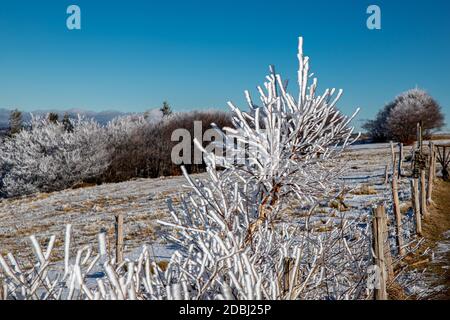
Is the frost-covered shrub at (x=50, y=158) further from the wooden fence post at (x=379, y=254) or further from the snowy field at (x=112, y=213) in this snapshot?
the wooden fence post at (x=379, y=254)

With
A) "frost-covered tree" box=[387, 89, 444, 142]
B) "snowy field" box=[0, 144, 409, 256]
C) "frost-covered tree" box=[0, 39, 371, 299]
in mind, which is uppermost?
"frost-covered tree" box=[387, 89, 444, 142]

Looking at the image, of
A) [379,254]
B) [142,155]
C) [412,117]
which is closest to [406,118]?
[412,117]

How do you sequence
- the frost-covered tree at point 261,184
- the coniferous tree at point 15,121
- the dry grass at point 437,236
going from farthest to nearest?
1. the coniferous tree at point 15,121
2. the dry grass at point 437,236
3. the frost-covered tree at point 261,184

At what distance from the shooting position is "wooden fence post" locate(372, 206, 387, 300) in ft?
10.1

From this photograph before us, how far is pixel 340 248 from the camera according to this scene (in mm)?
3949

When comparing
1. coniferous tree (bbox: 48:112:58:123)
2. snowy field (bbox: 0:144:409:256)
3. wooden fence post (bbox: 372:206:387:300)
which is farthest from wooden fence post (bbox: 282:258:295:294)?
coniferous tree (bbox: 48:112:58:123)

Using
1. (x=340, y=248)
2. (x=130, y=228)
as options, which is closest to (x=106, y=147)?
(x=130, y=228)

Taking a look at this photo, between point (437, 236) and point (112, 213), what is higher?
point (437, 236)

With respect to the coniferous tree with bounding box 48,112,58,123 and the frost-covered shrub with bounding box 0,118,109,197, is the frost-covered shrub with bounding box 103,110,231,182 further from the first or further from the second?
the coniferous tree with bounding box 48,112,58,123

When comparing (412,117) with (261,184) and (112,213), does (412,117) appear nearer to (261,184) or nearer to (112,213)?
(112,213)

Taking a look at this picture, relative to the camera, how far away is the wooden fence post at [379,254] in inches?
121

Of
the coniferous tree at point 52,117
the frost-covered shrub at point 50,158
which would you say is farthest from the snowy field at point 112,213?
the coniferous tree at point 52,117

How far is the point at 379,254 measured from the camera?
343cm
